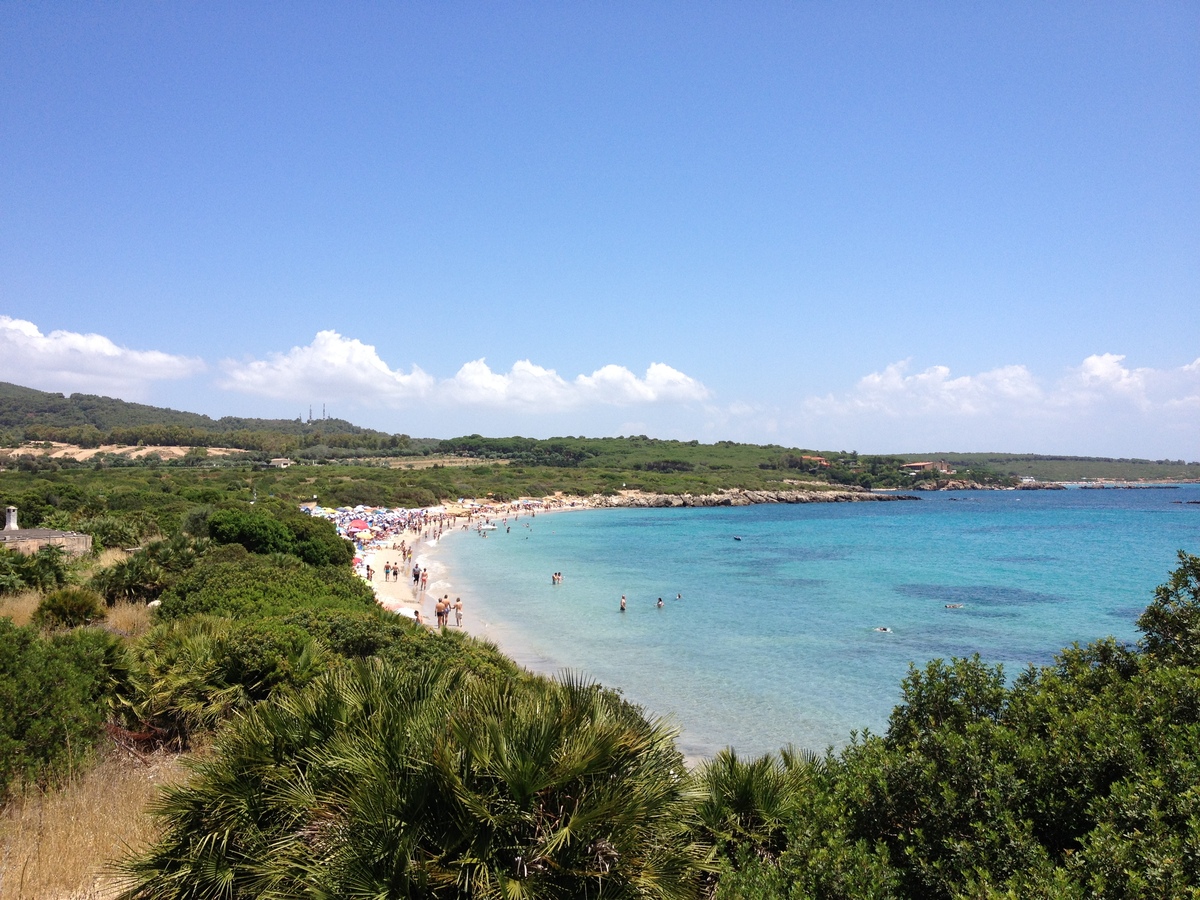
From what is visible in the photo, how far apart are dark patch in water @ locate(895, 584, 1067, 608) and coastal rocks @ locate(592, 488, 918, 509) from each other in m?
62.7

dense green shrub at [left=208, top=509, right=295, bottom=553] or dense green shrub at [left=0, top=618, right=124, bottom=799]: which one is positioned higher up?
dense green shrub at [left=0, top=618, right=124, bottom=799]

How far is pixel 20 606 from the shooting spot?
14625mm

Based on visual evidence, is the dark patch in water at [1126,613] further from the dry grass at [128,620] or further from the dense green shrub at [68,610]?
the dense green shrub at [68,610]

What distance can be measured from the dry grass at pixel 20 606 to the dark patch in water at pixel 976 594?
34395 millimetres

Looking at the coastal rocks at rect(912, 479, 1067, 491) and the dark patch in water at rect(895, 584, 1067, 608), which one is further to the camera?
the coastal rocks at rect(912, 479, 1067, 491)

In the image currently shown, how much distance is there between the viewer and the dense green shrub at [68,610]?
535 inches

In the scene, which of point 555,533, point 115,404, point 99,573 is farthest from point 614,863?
point 115,404

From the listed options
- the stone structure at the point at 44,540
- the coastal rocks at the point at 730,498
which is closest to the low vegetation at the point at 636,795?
the stone structure at the point at 44,540

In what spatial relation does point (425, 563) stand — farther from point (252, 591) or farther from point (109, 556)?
point (252, 591)

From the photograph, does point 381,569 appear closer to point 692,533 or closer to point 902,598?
point 902,598

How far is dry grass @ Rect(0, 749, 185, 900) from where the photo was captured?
5465 millimetres

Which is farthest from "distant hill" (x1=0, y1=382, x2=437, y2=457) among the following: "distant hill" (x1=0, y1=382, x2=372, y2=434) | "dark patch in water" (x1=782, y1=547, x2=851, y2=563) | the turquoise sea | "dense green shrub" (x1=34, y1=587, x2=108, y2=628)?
"dense green shrub" (x1=34, y1=587, x2=108, y2=628)

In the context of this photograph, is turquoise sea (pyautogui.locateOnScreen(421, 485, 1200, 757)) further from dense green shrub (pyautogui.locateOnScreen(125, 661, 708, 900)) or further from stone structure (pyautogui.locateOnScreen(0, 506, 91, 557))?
stone structure (pyautogui.locateOnScreen(0, 506, 91, 557))

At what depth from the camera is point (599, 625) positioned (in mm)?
28062
